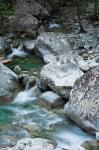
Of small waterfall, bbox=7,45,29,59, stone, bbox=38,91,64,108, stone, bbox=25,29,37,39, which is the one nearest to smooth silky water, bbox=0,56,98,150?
stone, bbox=38,91,64,108

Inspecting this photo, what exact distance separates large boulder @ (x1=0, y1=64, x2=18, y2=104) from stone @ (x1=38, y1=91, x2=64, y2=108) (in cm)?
77

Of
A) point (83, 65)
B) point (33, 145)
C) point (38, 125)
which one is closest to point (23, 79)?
point (83, 65)

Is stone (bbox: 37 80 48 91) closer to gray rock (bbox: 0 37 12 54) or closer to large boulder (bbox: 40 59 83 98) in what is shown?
large boulder (bbox: 40 59 83 98)

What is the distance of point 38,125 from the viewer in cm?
758

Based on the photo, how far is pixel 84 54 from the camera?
11.5 metres

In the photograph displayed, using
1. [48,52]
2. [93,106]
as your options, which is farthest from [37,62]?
[93,106]

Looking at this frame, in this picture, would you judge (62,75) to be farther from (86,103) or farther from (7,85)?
(86,103)

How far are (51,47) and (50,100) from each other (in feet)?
11.9

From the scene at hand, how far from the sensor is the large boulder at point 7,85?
875 centimetres

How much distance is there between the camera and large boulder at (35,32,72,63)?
11.5 m

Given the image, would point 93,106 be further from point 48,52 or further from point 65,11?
point 65,11

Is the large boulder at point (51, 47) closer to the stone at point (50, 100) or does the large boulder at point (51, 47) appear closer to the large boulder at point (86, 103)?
the stone at point (50, 100)

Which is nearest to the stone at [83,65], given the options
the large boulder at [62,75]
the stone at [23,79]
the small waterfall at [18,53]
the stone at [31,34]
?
the large boulder at [62,75]

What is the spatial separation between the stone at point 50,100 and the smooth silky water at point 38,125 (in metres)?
0.15
